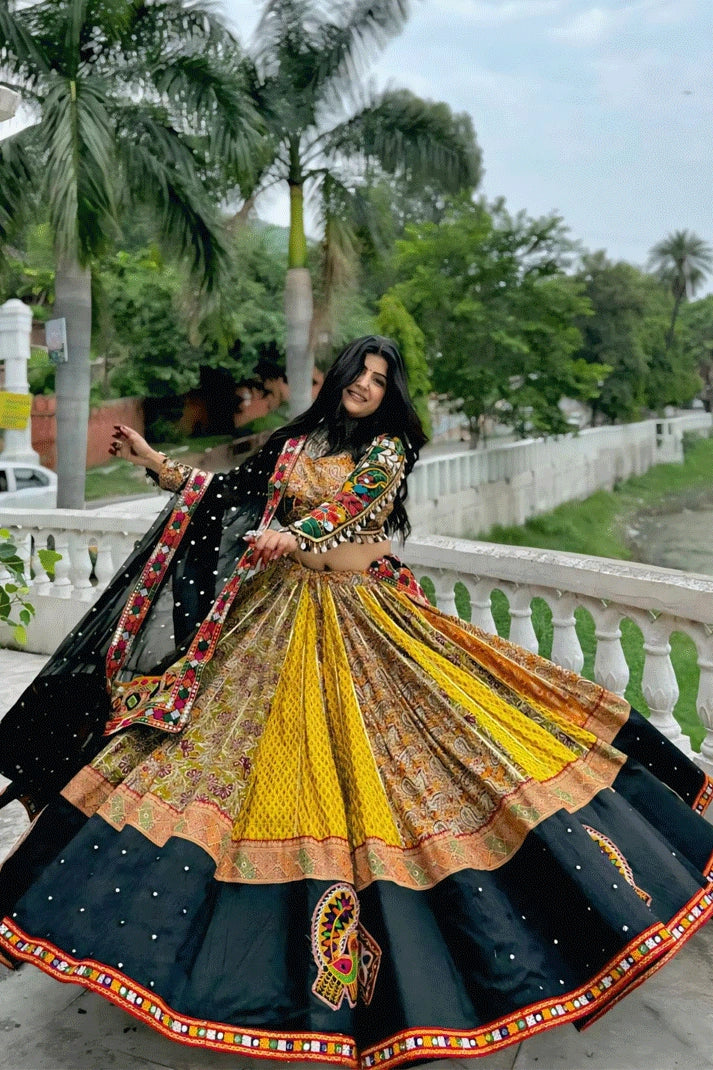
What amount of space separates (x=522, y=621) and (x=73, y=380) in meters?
8.31

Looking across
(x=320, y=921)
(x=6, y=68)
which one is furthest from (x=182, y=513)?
(x=6, y=68)

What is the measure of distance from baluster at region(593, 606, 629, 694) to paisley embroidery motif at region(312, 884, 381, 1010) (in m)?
1.39

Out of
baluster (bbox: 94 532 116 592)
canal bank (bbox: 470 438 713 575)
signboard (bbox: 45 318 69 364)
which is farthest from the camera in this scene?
canal bank (bbox: 470 438 713 575)

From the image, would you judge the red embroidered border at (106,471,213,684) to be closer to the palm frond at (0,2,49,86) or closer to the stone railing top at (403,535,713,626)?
the stone railing top at (403,535,713,626)

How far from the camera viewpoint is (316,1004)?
1.95 metres

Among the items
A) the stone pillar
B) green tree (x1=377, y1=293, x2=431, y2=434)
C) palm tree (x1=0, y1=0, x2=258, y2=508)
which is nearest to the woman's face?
palm tree (x1=0, y1=0, x2=258, y2=508)

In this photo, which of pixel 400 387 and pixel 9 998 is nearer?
pixel 9 998

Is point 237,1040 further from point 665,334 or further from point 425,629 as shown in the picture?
point 665,334

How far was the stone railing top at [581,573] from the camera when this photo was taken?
282 cm

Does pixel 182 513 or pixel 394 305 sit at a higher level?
pixel 394 305

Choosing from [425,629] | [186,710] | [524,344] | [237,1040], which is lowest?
[237,1040]

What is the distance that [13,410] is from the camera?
5.04 m

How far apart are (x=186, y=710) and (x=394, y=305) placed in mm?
16700

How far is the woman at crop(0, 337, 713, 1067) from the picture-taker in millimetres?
1981
